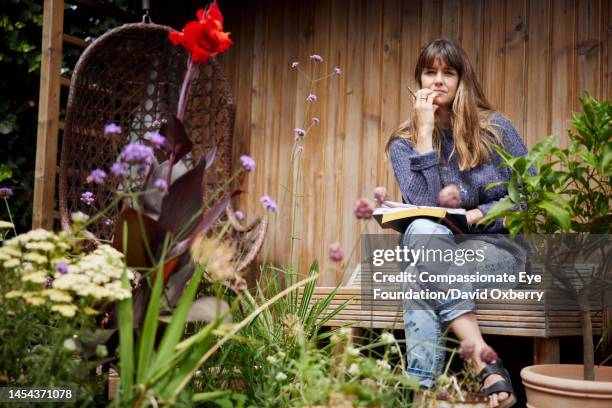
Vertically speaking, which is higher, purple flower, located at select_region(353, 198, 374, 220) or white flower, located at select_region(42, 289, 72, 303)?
purple flower, located at select_region(353, 198, 374, 220)

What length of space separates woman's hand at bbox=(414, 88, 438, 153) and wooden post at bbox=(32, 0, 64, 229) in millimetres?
1760

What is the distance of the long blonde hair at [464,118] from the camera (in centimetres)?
232

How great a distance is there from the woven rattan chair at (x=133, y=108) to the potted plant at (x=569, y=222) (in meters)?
1.55

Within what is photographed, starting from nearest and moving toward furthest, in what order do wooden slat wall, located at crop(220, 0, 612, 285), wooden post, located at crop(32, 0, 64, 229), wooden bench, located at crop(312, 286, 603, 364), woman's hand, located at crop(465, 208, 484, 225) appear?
1. wooden bench, located at crop(312, 286, 603, 364)
2. woman's hand, located at crop(465, 208, 484, 225)
3. wooden slat wall, located at crop(220, 0, 612, 285)
4. wooden post, located at crop(32, 0, 64, 229)

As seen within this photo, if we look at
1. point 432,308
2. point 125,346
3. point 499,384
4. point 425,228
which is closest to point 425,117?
point 425,228

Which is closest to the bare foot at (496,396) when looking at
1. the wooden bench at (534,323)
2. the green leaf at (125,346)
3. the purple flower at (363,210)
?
the wooden bench at (534,323)

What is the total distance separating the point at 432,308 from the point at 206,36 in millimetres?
987

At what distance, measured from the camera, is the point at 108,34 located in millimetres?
3281

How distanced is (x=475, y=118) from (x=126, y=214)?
1.38 m

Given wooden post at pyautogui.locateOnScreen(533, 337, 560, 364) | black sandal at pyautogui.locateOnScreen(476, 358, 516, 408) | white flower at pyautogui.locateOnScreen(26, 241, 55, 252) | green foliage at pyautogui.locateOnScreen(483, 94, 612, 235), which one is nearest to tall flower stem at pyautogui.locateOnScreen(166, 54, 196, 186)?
white flower at pyautogui.locateOnScreen(26, 241, 55, 252)

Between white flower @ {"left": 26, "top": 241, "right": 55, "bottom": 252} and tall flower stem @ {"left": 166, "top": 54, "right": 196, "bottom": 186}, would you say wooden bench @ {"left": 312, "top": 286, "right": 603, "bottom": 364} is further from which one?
white flower @ {"left": 26, "top": 241, "right": 55, "bottom": 252}

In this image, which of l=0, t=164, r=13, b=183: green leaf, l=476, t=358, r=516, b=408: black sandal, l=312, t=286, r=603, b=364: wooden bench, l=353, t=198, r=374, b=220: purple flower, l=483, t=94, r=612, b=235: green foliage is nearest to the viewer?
l=353, t=198, r=374, b=220: purple flower

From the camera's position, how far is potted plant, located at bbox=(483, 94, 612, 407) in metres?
1.60

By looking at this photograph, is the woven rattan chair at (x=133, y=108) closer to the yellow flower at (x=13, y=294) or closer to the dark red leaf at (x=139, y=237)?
the dark red leaf at (x=139, y=237)
